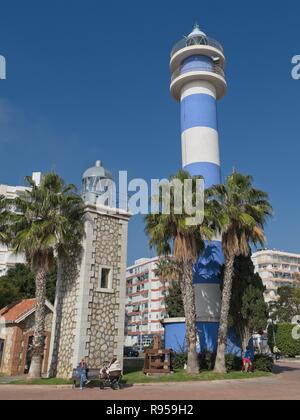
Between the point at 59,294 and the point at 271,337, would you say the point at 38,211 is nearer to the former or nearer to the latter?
the point at 59,294

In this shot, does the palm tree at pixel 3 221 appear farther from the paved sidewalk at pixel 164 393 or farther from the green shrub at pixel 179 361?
the green shrub at pixel 179 361

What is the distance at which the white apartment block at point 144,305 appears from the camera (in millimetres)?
99000

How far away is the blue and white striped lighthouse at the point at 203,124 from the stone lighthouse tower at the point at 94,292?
7.15 metres

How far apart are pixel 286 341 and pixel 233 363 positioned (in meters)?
30.4

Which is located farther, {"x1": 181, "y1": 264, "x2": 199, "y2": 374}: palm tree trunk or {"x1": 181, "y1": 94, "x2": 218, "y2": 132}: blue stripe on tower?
{"x1": 181, "y1": 94, "x2": 218, "y2": 132}: blue stripe on tower

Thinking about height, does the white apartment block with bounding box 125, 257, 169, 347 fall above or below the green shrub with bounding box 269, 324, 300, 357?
above

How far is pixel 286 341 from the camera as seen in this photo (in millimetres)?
52031

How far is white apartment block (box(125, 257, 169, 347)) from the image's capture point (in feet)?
325

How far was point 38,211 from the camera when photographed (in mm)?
21859

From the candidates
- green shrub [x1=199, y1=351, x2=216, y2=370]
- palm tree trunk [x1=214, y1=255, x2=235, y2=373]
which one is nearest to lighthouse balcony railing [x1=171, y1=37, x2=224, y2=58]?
palm tree trunk [x1=214, y1=255, x2=235, y2=373]

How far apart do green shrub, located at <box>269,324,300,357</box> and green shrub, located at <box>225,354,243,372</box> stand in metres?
29.1

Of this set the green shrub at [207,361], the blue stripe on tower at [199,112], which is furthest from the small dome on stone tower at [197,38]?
the green shrub at [207,361]

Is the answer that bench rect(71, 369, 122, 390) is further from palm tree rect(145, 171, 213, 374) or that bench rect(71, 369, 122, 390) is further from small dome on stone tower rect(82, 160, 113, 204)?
small dome on stone tower rect(82, 160, 113, 204)

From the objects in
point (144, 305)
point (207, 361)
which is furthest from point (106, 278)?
point (144, 305)
